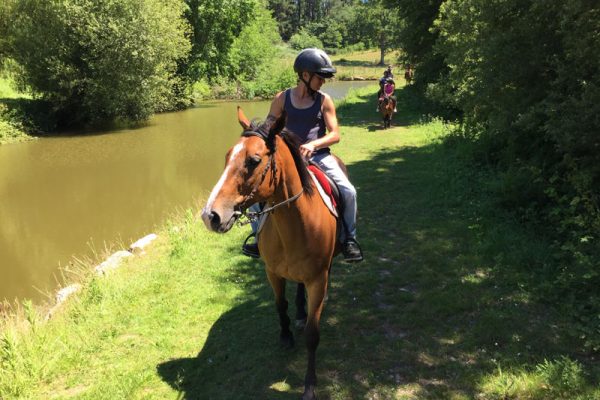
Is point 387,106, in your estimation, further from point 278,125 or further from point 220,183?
point 220,183

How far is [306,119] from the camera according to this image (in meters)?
3.90

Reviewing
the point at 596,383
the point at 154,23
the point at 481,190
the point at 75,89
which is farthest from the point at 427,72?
the point at 75,89

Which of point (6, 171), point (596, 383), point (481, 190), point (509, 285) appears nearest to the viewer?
point (596, 383)

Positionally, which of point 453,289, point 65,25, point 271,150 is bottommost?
point 453,289

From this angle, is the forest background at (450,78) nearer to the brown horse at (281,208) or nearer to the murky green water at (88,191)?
the brown horse at (281,208)

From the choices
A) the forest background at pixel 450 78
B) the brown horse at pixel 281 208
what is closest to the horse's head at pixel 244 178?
the brown horse at pixel 281 208

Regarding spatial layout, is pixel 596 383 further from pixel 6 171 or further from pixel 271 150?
pixel 6 171

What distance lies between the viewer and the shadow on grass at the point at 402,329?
12.2 feet

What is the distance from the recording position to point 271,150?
2.88 metres

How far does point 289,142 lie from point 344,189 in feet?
3.66

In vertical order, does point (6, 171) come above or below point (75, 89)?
below

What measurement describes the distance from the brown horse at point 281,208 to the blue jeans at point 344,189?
1.27ft

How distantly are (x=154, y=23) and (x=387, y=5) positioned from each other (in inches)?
524

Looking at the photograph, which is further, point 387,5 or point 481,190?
point 387,5
